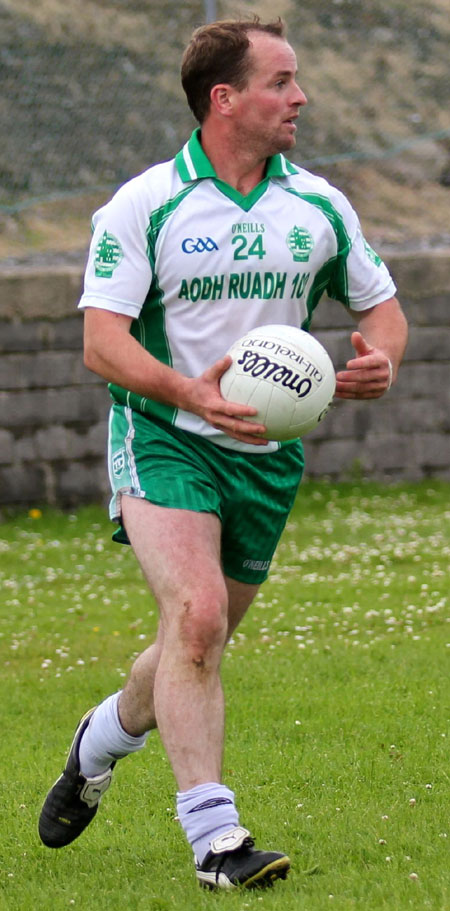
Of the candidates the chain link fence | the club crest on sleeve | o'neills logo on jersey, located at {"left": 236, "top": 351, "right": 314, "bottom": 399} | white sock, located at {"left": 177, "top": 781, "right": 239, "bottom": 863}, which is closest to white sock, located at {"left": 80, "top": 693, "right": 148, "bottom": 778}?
white sock, located at {"left": 177, "top": 781, "right": 239, "bottom": 863}

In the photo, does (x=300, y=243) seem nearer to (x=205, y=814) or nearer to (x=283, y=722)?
(x=205, y=814)

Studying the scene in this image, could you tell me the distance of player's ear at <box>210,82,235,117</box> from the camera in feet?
15.9

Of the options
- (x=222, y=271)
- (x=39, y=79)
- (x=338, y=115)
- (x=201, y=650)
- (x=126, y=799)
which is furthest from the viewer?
(x=338, y=115)

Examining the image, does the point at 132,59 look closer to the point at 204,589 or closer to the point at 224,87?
the point at 224,87

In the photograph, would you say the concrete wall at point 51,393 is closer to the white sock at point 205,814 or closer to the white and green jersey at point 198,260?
the white and green jersey at point 198,260

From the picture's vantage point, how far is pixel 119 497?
4.69m

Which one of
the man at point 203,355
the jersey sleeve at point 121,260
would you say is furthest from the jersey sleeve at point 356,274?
the jersey sleeve at point 121,260

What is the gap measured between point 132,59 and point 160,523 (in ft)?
39.4

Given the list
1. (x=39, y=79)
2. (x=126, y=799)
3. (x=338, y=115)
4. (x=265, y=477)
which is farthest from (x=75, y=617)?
(x=338, y=115)

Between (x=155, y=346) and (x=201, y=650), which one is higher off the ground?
(x=155, y=346)

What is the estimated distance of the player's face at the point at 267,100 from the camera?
4.81m

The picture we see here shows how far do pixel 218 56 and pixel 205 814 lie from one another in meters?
2.48

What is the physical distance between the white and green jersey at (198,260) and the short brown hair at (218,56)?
8.4 inches

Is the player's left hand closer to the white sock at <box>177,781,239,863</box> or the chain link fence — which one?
the white sock at <box>177,781,239,863</box>
